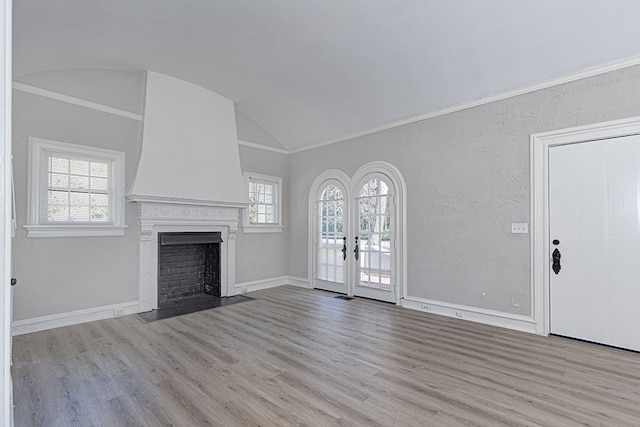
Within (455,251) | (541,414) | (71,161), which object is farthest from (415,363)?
(71,161)

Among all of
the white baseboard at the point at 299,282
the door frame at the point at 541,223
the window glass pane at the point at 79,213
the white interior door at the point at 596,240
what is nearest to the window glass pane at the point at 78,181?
the window glass pane at the point at 79,213

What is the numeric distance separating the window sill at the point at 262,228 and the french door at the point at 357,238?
33.9 inches

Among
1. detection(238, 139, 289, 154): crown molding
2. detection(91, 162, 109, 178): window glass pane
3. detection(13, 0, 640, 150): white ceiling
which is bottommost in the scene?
detection(91, 162, 109, 178): window glass pane

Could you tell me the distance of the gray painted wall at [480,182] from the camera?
381 centimetres

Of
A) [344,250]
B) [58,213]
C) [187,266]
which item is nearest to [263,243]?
[187,266]

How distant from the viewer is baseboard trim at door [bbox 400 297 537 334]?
4.08m

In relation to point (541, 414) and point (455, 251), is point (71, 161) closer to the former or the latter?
point (455, 251)

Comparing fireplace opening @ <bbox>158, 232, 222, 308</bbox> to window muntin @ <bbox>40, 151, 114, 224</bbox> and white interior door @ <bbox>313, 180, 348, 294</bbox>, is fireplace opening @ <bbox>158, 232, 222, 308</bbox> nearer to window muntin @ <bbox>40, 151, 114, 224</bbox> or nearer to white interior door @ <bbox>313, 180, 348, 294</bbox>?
window muntin @ <bbox>40, 151, 114, 224</bbox>

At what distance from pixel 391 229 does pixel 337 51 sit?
2.80 metres

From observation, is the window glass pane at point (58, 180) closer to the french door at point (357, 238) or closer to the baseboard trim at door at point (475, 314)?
the french door at point (357, 238)

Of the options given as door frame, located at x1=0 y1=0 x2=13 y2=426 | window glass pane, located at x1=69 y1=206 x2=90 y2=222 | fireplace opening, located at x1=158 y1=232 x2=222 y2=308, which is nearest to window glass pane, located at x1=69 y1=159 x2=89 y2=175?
window glass pane, located at x1=69 y1=206 x2=90 y2=222

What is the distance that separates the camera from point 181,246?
18.9 ft

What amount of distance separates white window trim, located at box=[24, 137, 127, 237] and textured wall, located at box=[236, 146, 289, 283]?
214cm

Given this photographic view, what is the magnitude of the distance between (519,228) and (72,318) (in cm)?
595
